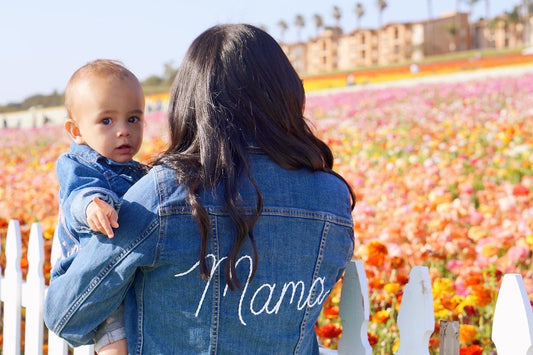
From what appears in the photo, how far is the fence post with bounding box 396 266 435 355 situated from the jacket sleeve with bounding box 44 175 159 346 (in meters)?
0.66

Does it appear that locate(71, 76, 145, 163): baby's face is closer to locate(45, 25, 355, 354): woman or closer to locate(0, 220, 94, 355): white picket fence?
locate(45, 25, 355, 354): woman

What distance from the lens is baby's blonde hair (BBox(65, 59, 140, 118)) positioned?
189cm

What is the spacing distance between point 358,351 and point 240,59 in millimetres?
871

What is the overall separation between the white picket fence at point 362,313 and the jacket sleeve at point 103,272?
0.65 meters

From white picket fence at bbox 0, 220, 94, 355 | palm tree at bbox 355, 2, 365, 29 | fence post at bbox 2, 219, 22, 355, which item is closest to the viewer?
white picket fence at bbox 0, 220, 94, 355

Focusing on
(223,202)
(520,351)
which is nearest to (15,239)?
(223,202)

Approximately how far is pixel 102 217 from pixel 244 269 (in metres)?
0.33

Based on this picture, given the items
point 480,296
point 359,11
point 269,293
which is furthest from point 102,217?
point 359,11

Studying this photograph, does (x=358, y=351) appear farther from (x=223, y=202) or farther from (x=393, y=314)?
(x=393, y=314)

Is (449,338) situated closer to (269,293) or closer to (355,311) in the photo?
(355,311)

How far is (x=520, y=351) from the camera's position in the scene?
5.15ft

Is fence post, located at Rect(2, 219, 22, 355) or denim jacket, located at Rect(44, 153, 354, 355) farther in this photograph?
fence post, located at Rect(2, 219, 22, 355)

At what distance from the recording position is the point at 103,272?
5.07 ft

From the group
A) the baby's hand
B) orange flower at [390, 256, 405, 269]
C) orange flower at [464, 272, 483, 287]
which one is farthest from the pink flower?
the baby's hand
